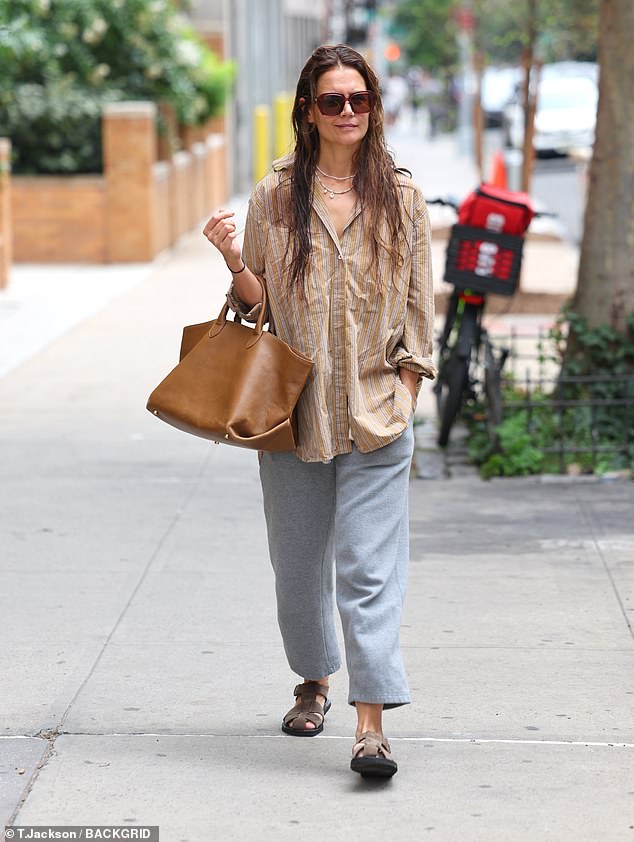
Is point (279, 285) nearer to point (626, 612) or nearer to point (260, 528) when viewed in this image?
point (626, 612)

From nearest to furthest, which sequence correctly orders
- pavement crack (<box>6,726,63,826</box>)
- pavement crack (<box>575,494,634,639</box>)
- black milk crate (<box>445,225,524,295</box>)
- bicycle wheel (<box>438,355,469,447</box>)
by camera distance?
pavement crack (<box>6,726,63,826</box>), pavement crack (<box>575,494,634,639</box>), bicycle wheel (<box>438,355,469,447</box>), black milk crate (<box>445,225,524,295</box>)

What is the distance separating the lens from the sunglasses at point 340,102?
392 centimetres

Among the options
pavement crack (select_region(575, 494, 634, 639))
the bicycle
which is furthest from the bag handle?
the bicycle

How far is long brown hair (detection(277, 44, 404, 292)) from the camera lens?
397 centimetres

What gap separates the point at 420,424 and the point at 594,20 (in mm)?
10436

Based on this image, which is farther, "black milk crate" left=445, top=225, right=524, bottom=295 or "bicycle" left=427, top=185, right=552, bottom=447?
"black milk crate" left=445, top=225, right=524, bottom=295

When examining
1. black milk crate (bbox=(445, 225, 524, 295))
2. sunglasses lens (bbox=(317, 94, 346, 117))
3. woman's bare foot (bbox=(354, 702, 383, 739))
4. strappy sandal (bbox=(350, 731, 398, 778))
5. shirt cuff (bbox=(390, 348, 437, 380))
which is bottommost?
strappy sandal (bbox=(350, 731, 398, 778))

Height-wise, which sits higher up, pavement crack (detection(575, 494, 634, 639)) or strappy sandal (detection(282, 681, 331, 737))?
strappy sandal (detection(282, 681, 331, 737))

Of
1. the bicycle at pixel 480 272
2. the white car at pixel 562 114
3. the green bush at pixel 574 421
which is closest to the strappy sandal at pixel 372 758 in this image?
the green bush at pixel 574 421

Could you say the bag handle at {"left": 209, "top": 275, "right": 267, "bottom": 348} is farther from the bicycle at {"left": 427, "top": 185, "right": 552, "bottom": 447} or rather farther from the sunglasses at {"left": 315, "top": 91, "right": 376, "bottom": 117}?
the bicycle at {"left": 427, "top": 185, "right": 552, "bottom": 447}

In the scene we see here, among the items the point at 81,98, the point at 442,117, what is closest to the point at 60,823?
the point at 81,98

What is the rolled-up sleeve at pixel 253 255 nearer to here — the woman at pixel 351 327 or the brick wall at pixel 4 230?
the woman at pixel 351 327

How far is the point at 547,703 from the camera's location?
4.54m

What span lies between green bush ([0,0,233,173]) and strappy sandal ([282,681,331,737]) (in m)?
12.4
